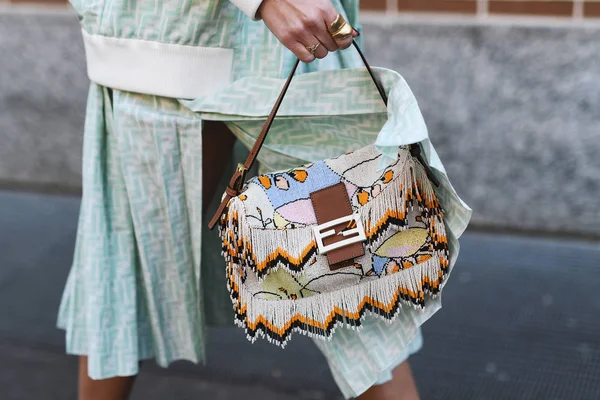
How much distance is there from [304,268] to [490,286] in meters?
1.92

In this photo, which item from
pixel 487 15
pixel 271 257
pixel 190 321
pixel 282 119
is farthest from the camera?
pixel 487 15

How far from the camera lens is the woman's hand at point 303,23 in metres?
1.35

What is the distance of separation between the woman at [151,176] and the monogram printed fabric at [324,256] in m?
0.22

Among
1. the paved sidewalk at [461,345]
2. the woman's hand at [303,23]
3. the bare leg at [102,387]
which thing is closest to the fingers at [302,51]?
the woman's hand at [303,23]

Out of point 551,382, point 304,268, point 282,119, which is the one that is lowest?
point 551,382

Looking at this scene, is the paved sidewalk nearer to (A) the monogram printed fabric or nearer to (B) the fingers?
(A) the monogram printed fabric

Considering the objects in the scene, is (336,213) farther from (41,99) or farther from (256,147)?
(41,99)

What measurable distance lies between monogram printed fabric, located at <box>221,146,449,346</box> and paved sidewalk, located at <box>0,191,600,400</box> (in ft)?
3.72

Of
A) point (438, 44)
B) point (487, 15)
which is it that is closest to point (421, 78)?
point (438, 44)

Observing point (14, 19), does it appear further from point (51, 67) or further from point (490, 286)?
point (490, 286)

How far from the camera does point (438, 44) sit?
3.59 metres

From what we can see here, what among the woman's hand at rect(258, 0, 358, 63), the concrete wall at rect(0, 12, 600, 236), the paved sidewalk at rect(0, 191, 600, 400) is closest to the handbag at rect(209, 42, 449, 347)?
the woman's hand at rect(258, 0, 358, 63)

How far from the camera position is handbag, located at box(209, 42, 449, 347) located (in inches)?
57.9

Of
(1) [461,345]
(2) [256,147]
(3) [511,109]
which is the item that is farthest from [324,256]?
(3) [511,109]
